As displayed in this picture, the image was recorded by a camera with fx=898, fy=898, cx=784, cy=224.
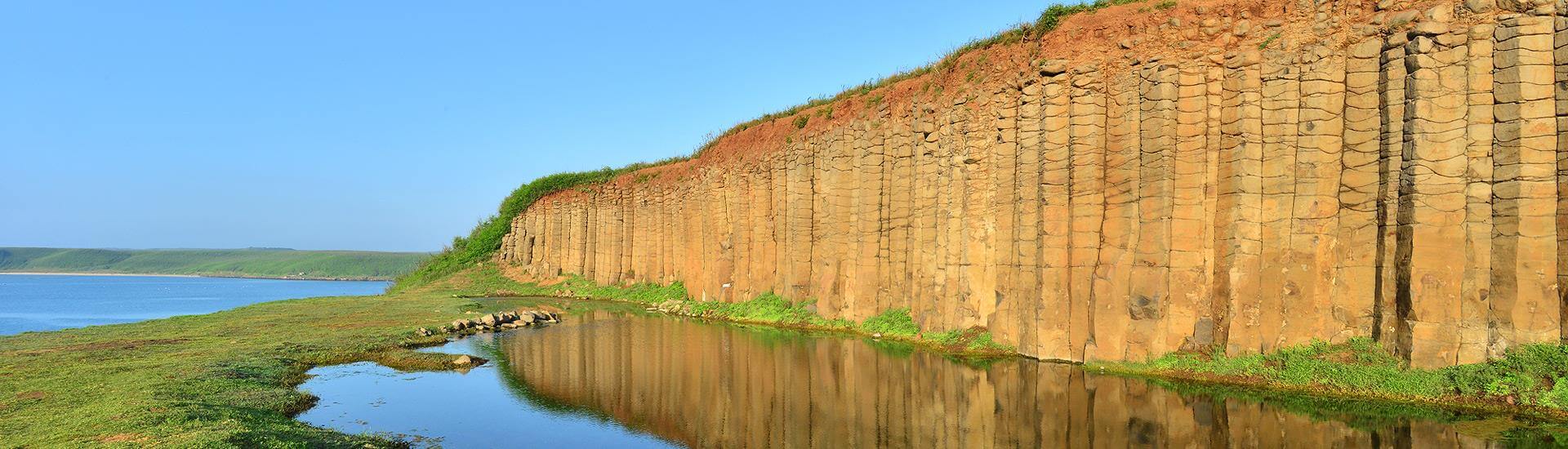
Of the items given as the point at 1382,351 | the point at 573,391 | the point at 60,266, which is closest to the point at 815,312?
the point at 573,391

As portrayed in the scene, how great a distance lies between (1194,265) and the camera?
15758 mm

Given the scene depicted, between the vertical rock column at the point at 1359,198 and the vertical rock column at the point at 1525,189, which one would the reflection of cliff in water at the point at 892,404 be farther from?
the vertical rock column at the point at 1359,198

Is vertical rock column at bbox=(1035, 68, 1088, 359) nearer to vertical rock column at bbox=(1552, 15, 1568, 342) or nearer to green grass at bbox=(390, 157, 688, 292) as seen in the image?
vertical rock column at bbox=(1552, 15, 1568, 342)

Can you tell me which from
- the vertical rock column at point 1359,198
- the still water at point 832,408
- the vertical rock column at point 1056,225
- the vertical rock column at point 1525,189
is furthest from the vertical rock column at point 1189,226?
the vertical rock column at point 1525,189

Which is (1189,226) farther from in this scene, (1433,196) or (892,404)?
(892,404)

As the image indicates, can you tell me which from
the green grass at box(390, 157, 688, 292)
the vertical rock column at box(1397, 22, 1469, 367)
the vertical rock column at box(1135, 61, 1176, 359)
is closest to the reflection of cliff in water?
the vertical rock column at box(1135, 61, 1176, 359)

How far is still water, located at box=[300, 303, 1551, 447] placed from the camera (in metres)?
11.6

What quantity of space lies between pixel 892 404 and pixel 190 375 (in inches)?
471

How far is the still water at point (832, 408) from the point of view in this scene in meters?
11.6

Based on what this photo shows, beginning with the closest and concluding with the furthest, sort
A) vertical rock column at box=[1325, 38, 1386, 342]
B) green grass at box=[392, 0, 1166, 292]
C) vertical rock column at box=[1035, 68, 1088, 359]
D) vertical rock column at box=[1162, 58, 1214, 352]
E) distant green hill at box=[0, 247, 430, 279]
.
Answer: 1. vertical rock column at box=[1325, 38, 1386, 342]
2. vertical rock column at box=[1162, 58, 1214, 352]
3. vertical rock column at box=[1035, 68, 1088, 359]
4. green grass at box=[392, 0, 1166, 292]
5. distant green hill at box=[0, 247, 430, 279]

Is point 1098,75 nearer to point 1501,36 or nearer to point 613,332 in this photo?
point 1501,36

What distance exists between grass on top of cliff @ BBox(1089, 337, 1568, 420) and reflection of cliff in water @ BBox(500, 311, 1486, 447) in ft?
3.69

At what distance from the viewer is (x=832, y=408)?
46.9 ft

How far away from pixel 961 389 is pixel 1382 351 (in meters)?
6.32
